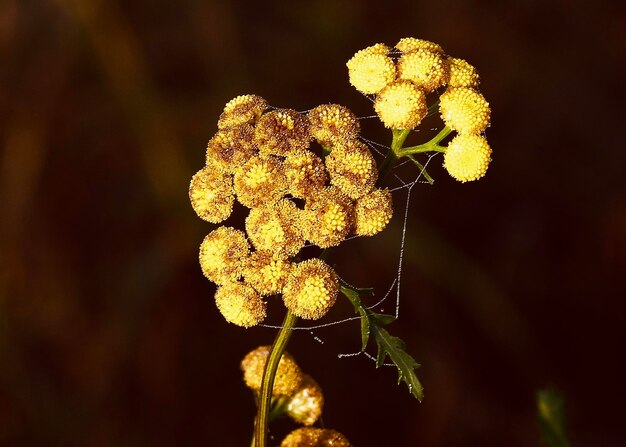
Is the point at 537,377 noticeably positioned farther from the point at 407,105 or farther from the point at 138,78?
the point at 407,105

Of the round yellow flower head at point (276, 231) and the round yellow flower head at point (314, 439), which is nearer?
the round yellow flower head at point (276, 231)

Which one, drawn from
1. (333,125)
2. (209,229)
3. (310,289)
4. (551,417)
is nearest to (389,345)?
(310,289)

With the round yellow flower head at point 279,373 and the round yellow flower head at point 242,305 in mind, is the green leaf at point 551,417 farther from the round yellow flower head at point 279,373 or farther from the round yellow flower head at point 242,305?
the round yellow flower head at point 242,305

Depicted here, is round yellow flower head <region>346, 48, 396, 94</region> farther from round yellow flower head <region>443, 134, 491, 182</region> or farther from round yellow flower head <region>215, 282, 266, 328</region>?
round yellow flower head <region>215, 282, 266, 328</region>

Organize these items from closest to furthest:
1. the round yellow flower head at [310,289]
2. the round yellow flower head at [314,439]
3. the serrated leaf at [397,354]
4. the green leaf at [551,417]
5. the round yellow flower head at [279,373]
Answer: the round yellow flower head at [310,289] < the serrated leaf at [397,354] < the round yellow flower head at [314,439] < the round yellow flower head at [279,373] < the green leaf at [551,417]

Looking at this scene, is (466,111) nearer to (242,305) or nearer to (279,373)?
(242,305)

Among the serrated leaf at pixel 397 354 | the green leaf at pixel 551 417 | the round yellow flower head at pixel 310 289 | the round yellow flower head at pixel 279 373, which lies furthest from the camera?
the green leaf at pixel 551 417

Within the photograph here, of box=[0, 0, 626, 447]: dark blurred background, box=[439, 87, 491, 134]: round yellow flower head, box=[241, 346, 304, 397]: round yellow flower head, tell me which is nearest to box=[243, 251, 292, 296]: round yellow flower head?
box=[241, 346, 304, 397]: round yellow flower head

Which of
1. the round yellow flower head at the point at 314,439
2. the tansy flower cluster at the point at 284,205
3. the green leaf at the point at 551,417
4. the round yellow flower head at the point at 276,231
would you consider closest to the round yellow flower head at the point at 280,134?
the tansy flower cluster at the point at 284,205
